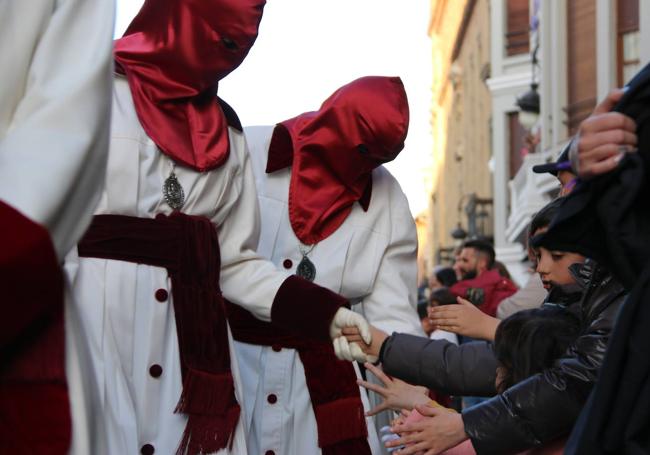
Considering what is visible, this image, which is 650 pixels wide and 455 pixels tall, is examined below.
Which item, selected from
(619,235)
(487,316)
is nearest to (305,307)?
(487,316)

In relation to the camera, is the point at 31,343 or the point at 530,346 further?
the point at 530,346

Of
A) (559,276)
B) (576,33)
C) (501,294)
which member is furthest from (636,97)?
(576,33)

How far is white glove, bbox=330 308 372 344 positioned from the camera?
441 centimetres

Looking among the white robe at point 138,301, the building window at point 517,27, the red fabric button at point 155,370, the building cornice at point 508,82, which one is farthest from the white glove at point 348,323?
the building window at point 517,27

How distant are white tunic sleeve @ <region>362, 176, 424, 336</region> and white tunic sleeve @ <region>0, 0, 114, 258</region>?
3135 millimetres

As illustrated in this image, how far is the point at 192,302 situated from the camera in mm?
4145

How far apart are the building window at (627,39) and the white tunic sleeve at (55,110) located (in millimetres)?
14337

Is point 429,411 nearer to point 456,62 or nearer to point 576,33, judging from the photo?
point 576,33

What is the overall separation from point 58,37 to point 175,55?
191 cm

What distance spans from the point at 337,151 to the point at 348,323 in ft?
5.09

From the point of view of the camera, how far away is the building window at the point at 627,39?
1636cm

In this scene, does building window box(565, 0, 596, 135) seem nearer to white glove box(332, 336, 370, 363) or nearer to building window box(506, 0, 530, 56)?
building window box(506, 0, 530, 56)

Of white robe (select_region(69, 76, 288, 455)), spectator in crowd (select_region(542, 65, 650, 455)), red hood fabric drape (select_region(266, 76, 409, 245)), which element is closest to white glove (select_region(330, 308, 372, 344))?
white robe (select_region(69, 76, 288, 455))

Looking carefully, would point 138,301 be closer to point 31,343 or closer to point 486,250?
point 31,343
